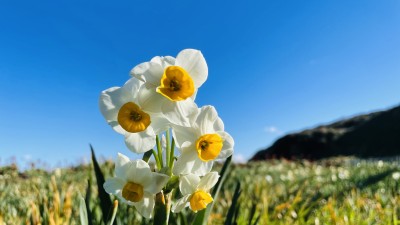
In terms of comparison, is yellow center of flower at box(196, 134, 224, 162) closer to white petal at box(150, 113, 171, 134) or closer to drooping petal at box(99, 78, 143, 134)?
white petal at box(150, 113, 171, 134)

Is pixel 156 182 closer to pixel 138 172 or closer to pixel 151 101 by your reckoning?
pixel 138 172

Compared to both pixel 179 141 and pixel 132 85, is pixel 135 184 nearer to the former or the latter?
pixel 179 141

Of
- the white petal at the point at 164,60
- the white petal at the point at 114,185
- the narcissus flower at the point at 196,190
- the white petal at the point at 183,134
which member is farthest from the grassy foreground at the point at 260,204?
the white petal at the point at 164,60

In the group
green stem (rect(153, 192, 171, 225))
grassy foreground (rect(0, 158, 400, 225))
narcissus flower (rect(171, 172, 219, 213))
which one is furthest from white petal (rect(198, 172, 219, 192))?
grassy foreground (rect(0, 158, 400, 225))

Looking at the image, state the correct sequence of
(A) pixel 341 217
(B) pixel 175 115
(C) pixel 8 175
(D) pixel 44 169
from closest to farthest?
(B) pixel 175 115
(A) pixel 341 217
(C) pixel 8 175
(D) pixel 44 169

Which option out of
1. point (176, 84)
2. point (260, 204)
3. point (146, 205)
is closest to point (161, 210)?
point (146, 205)

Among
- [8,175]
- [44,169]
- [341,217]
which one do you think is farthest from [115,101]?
[44,169]

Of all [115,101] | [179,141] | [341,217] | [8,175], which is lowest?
[341,217]
